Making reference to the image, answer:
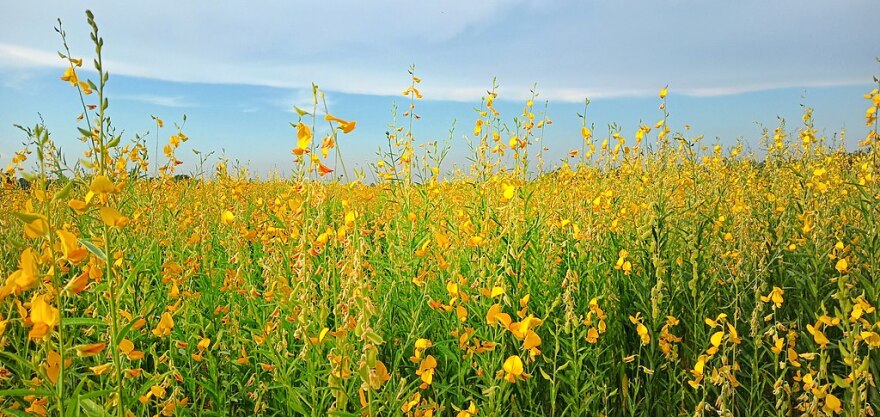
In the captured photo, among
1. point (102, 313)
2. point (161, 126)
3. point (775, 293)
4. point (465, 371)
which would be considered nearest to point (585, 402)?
point (465, 371)

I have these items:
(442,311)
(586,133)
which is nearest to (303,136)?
(442,311)

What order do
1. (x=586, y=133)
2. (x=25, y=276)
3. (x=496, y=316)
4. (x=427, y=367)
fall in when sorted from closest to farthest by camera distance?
(x=25, y=276)
(x=496, y=316)
(x=427, y=367)
(x=586, y=133)

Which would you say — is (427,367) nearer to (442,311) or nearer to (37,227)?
(442,311)

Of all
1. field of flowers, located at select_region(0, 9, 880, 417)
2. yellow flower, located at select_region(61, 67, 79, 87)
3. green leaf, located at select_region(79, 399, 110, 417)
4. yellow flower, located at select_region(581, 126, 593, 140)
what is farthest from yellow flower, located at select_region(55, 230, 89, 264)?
yellow flower, located at select_region(581, 126, 593, 140)

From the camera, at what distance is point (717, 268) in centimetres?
294

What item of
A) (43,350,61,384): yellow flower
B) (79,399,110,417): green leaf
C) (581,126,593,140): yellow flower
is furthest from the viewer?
(581,126,593,140): yellow flower

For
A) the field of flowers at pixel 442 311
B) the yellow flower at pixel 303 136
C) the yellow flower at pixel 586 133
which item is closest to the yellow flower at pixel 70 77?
the field of flowers at pixel 442 311

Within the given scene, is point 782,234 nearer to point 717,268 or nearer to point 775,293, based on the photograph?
point 717,268

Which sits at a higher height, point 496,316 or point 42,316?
point 42,316

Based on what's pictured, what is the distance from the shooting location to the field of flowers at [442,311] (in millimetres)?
1562

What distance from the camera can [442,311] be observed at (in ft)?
8.36

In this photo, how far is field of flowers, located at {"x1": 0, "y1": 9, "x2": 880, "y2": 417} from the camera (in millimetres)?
1562

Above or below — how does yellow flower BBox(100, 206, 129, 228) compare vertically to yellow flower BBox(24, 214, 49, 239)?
above

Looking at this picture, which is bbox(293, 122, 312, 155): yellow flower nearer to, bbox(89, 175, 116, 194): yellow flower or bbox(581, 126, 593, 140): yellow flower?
bbox(89, 175, 116, 194): yellow flower
